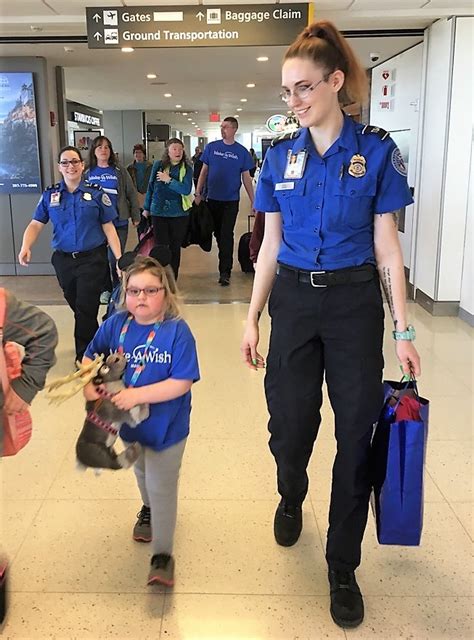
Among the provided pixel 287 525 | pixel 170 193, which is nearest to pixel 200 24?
pixel 170 193

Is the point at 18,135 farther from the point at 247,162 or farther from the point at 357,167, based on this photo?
the point at 357,167

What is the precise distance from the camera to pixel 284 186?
1.85 meters

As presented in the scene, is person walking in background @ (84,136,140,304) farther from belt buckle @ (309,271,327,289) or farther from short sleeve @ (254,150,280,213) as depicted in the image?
belt buckle @ (309,271,327,289)

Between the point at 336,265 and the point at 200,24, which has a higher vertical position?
the point at 200,24

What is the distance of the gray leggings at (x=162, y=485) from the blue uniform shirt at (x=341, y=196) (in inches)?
27.7

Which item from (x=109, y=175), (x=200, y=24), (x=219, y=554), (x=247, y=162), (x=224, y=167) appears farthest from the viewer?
(x=247, y=162)

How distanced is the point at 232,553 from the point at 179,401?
2.17ft

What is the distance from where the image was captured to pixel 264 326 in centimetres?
520

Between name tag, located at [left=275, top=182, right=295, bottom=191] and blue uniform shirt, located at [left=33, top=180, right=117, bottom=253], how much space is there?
228cm

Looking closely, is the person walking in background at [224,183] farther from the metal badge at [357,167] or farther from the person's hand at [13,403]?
the person's hand at [13,403]

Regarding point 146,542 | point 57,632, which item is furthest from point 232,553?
point 57,632

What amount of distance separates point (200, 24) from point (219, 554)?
4.13 m

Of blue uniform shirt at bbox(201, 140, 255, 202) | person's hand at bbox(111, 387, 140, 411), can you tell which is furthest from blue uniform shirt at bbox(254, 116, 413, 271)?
blue uniform shirt at bbox(201, 140, 255, 202)

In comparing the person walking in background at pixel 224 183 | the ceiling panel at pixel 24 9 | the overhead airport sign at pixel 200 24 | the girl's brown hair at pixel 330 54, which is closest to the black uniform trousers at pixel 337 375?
the girl's brown hair at pixel 330 54
